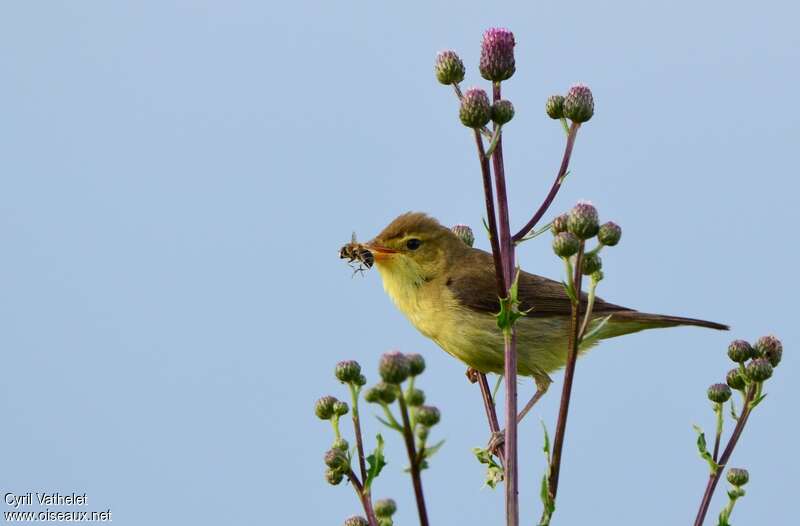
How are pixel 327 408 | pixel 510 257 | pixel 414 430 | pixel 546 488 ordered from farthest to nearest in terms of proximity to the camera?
pixel 327 408, pixel 510 257, pixel 546 488, pixel 414 430

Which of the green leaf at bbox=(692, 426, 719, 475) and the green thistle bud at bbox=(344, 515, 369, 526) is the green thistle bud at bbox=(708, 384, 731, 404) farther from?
the green thistle bud at bbox=(344, 515, 369, 526)

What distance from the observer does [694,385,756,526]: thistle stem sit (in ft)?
8.78

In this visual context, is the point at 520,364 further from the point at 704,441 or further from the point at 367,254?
the point at 704,441

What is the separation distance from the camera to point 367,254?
555cm

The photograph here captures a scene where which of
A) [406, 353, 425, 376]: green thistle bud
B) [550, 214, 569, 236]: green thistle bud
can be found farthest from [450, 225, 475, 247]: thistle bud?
[406, 353, 425, 376]: green thistle bud

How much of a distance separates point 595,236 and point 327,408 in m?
1.02

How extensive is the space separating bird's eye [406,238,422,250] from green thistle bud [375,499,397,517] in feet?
9.65

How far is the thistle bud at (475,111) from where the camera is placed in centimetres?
288

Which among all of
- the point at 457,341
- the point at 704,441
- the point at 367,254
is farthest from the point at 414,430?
the point at 367,254

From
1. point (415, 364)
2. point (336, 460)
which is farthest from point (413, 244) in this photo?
point (415, 364)

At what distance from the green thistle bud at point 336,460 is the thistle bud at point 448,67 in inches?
55.0

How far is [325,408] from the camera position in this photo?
3.13m

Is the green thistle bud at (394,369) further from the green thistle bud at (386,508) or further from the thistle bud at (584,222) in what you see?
the thistle bud at (584,222)

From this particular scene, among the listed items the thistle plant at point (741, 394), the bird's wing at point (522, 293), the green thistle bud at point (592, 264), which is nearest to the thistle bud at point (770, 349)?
the thistle plant at point (741, 394)
